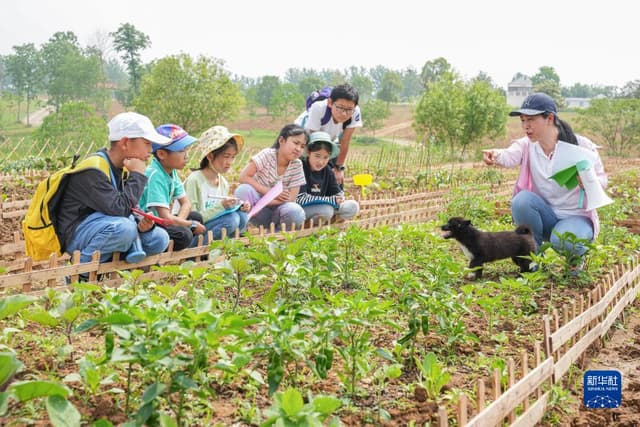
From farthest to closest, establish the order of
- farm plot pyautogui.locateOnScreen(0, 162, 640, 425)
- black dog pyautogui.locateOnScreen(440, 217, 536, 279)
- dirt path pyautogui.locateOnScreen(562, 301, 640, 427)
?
1. black dog pyautogui.locateOnScreen(440, 217, 536, 279)
2. dirt path pyautogui.locateOnScreen(562, 301, 640, 427)
3. farm plot pyautogui.locateOnScreen(0, 162, 640, 425)

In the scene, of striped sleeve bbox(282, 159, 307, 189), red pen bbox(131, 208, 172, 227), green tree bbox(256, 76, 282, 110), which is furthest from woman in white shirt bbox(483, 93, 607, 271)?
green tree bbox(256, 76, 282, 110)

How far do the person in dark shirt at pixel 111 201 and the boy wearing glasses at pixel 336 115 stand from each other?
2.30 meters

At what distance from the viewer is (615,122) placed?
131 ft

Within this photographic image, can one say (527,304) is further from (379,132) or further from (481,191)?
(379,132)

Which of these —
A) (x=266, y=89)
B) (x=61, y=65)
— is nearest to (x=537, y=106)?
(x=61, y=65)

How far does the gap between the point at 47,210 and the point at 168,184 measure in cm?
95

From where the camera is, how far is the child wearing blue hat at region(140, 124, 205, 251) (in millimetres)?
4375

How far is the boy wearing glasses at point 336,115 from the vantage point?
5840 mm

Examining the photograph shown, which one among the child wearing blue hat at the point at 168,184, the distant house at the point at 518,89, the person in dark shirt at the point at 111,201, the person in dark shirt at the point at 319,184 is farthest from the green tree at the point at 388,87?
the person in dark shirt at the point at 111,201

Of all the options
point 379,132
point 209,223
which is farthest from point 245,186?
point 379,132

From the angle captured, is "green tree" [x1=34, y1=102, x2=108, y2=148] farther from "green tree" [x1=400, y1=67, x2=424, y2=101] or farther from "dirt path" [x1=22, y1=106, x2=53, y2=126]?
"green tree" [x1=400, y1=67, x2=424, y2=101]

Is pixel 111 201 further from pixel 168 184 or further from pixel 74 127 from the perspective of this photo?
pixel 74 127

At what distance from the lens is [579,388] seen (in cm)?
320

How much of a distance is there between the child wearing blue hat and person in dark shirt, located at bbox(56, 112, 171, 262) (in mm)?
409
